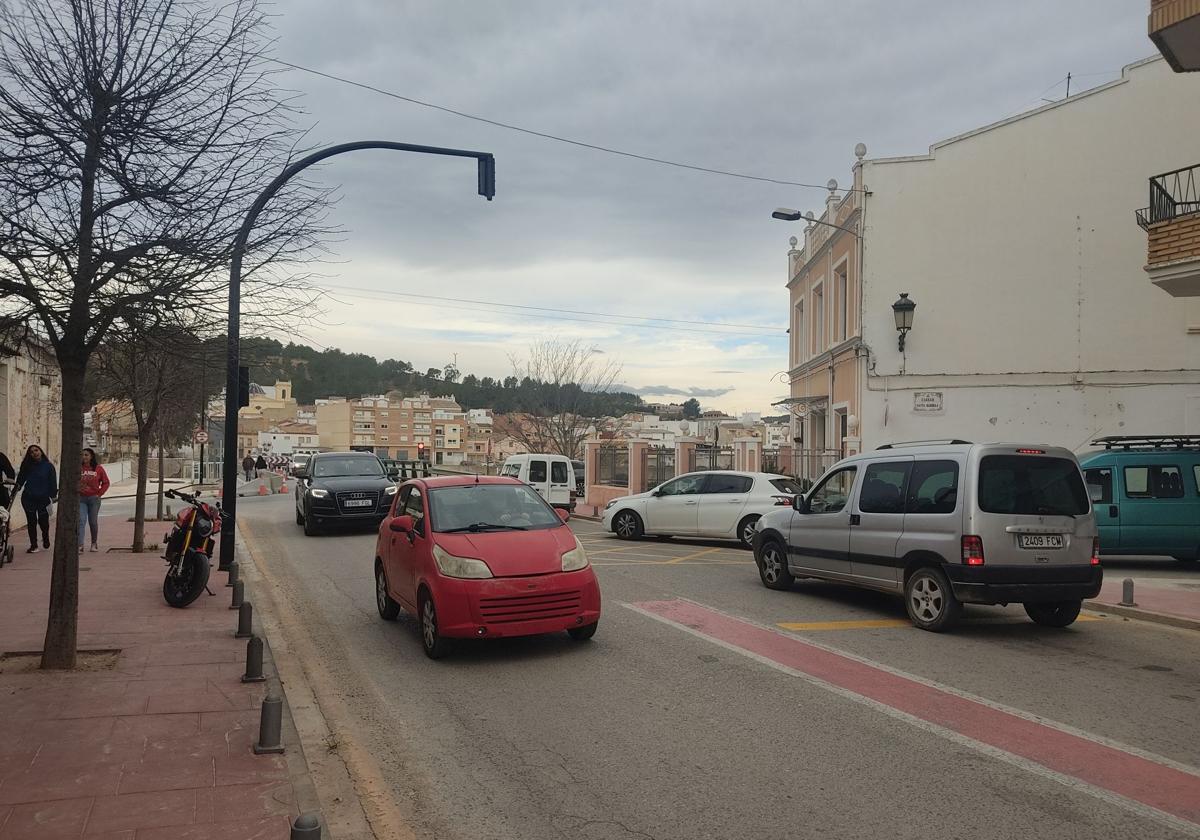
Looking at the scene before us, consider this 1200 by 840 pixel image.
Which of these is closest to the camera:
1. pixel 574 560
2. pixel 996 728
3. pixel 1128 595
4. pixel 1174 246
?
pixel 996 728

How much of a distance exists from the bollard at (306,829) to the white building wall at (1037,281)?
63.1 feet

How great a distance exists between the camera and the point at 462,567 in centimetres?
783

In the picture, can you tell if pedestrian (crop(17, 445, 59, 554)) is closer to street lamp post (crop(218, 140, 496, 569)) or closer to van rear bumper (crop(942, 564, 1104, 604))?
street lamp post (crop(218, 140, 496, 569))

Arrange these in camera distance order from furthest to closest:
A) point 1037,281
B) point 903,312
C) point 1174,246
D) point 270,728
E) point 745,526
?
point 1037,281 < point 903,312 < point 745,526 < point 1174,246 < point 270,728

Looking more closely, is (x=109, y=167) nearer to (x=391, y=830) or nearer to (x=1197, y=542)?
(x=391, y=830)

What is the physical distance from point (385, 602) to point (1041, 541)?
264 inches

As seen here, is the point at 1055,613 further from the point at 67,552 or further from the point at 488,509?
the point at 67,552

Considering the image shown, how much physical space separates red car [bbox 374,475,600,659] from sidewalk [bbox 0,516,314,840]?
1582 millimetres

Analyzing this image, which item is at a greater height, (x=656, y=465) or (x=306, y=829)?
(x=656, y=465)

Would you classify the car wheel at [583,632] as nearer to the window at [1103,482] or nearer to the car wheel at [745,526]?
the car wheel at [745,526]

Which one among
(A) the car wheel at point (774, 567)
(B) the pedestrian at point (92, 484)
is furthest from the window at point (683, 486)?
(B) the pedestrian at point (92, 484)

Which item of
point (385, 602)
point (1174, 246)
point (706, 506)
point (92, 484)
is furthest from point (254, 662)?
point (1174, 246)

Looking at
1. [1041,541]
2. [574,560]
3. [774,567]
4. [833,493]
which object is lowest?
[774,567]

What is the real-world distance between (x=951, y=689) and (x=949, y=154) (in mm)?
17682
